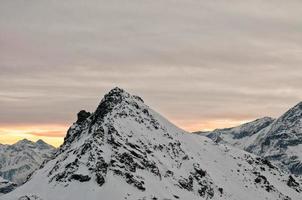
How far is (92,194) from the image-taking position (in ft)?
656

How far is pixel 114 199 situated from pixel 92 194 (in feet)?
24.9

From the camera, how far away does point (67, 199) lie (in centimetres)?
19700

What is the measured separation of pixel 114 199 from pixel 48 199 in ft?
71.4

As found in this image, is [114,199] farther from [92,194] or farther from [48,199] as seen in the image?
[48,199]

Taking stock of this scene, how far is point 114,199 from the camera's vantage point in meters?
198

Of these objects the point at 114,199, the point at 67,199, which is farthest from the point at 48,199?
the point at 114,199

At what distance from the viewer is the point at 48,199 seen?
7859 inches

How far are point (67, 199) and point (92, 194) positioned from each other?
8.41 m

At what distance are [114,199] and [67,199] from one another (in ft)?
49.9

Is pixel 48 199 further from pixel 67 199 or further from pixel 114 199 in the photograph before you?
pixel 114 199

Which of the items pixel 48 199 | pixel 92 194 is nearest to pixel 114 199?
pixel 92 194
